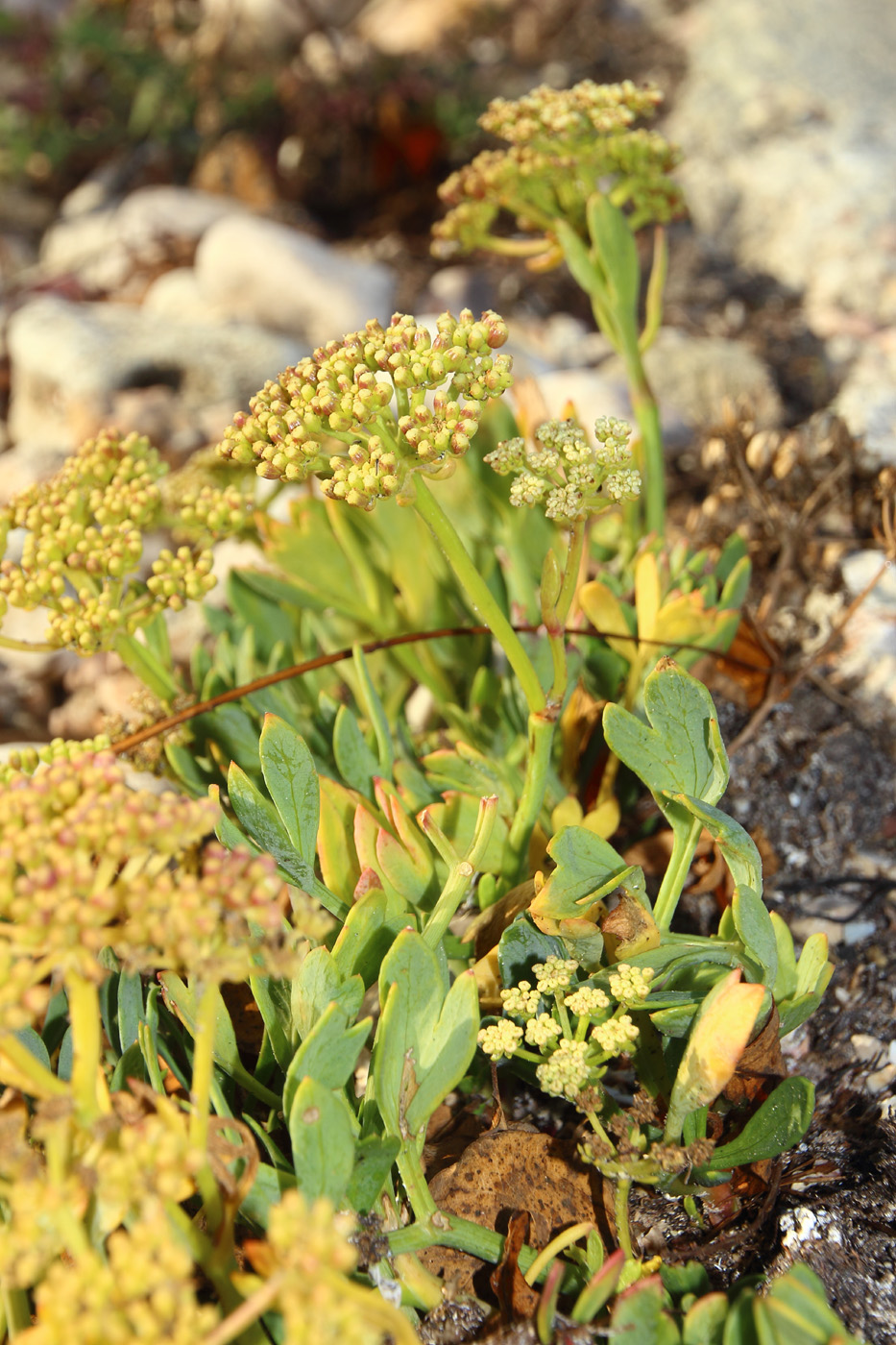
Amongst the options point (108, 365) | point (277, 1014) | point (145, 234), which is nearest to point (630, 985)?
point (277, 1014)

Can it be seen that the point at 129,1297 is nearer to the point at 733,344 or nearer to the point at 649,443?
the point at 649,443

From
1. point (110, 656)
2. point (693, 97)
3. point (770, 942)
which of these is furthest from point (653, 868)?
point (693, 97)

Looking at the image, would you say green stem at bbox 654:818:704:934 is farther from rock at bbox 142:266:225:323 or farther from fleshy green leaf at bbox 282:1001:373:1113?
rock at bbox 142:266:225:323

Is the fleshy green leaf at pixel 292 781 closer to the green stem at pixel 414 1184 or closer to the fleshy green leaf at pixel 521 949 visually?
the fleshy green leaf at pixel 521 949

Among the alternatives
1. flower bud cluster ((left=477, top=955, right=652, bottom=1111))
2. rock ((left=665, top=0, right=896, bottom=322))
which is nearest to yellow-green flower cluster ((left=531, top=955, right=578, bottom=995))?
flower bud cluster ((left=477, top=955, right=652, bottom=1111))

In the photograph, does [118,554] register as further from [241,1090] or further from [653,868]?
[653,868]
